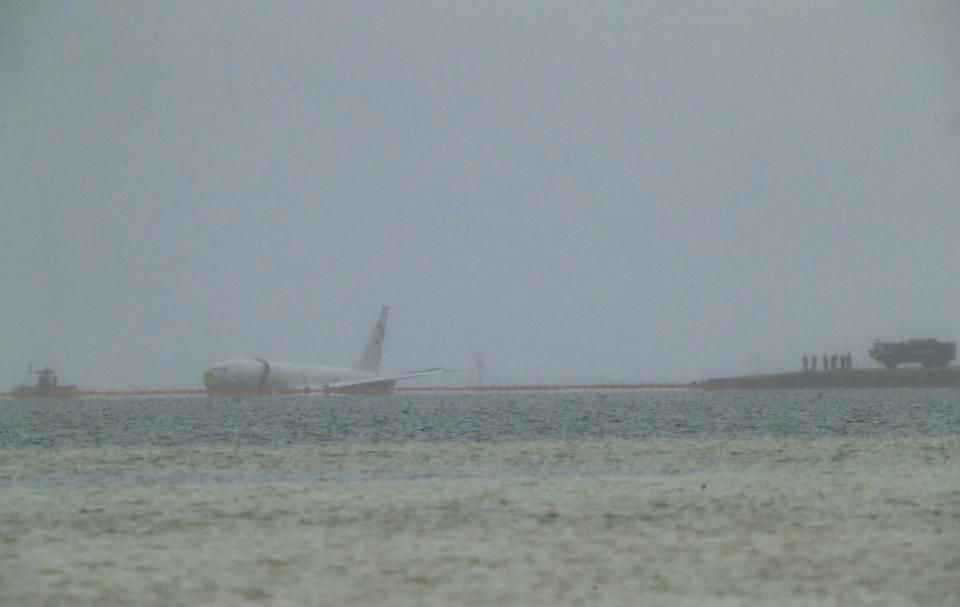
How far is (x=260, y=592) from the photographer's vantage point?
613 inches

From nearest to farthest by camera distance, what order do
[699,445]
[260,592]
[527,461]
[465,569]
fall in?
[260,592] → [465,569] → [527,461] → [699,445]

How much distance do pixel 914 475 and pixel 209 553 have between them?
23.4 meters

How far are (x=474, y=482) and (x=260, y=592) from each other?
19488 mm

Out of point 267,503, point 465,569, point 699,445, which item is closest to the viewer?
A: point 465,569

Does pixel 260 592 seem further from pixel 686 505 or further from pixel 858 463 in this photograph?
pixel 858 463

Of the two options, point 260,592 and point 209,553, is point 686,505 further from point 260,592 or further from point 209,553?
point 260,592

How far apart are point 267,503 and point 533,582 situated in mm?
14088

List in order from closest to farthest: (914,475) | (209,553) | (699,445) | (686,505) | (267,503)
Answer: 1. (209,553)
2. (686,505)
3. (267,503)
4. (914,475)
5. (699,445)

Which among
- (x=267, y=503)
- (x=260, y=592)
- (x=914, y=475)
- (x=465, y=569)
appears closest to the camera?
(x=260, y=592)

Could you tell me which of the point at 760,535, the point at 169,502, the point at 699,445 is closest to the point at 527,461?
the point at 699,445

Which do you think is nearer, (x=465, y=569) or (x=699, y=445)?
(x=465, y=569)

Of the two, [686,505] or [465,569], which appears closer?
[465,569]

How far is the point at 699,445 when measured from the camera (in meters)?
57.1

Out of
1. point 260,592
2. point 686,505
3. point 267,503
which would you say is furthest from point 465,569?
point 267,503
